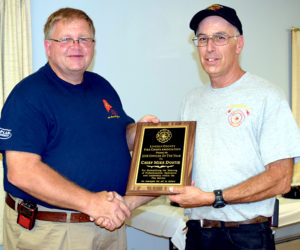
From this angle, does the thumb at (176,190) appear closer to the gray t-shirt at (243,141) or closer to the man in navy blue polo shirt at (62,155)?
the gray t-shirt at (243,141)

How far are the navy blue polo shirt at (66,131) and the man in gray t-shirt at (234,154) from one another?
0.49 m

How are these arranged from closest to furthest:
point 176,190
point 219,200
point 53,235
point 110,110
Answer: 1. point 219,200
2. point 176,190
3. point 53,235
4. point 110,110

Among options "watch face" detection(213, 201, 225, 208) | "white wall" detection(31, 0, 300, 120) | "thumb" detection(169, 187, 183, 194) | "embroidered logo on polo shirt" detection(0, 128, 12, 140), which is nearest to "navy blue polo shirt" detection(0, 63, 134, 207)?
"embroidered logo on polo shirt" detection(0, 128, 12, 140)

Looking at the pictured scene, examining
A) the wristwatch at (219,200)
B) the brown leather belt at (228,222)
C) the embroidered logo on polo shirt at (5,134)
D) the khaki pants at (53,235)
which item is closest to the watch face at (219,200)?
the wristwatch at (219,200)

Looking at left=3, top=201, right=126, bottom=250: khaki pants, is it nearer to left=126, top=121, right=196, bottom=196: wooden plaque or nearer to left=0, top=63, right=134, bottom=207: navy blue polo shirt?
left=0, top=63, right=134, bottom=207: navy blue polo shirt

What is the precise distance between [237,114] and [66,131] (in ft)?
3.21

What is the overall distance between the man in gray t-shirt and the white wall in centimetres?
239

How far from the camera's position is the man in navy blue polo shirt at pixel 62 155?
2270 millimetres

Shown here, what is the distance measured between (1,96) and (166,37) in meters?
2.15

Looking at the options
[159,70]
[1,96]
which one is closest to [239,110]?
[1,96]

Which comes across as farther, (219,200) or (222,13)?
(222,13)

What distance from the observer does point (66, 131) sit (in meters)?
2.37

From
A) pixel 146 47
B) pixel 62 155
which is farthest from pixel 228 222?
pixel 146 47

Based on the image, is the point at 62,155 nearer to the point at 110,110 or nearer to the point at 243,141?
the point at 110,110
